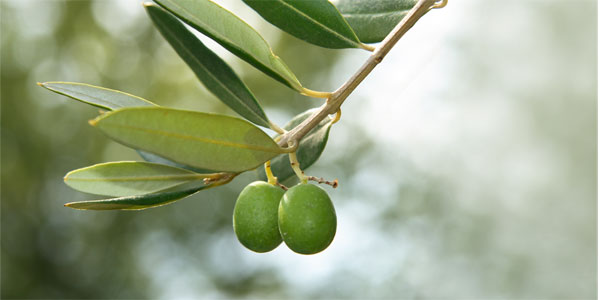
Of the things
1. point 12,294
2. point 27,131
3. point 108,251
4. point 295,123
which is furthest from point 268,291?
point 295,123

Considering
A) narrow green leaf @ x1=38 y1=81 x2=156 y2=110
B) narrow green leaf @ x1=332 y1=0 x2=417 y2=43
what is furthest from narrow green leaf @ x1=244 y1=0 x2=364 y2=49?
narrow green leaf @ x1=38 y1=81 x2=156 y2=110

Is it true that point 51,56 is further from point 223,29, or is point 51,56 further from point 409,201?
point 223,29

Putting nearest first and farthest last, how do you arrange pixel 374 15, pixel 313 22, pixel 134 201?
pixel 134 201 → pixel 313 22 → pixel 374 15

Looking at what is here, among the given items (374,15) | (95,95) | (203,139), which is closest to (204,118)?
(203,139)

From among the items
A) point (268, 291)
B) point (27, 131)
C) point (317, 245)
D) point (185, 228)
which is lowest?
point (268, 291)

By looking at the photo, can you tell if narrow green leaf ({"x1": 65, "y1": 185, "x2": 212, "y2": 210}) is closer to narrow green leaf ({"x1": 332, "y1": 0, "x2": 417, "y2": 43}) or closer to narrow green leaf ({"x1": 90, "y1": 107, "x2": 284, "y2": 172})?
narrow green leaf ({"x1": 90, "y1": 107, "x2": 284, "y2": 172})

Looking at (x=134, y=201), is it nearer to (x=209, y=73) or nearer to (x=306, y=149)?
(x=209, y=73)
